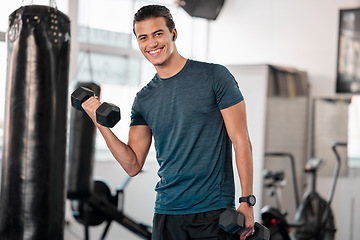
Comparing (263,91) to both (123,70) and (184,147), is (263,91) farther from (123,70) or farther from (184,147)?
(184,147)

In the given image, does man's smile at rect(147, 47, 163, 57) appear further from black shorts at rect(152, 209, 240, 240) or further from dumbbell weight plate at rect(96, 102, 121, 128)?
black shorts at rect(152, 209, 240, 240)

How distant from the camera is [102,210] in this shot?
3660mm

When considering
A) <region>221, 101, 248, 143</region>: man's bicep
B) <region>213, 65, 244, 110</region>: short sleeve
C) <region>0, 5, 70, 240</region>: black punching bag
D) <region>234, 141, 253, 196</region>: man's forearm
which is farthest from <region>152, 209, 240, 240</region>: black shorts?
<region>0, 5, 70, 240</region>: black punching bag

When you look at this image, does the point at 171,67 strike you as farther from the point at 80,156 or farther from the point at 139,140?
the point at 80,156

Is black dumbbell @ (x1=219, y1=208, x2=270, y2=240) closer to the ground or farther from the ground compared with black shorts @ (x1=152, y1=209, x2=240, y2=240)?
farther from the ground

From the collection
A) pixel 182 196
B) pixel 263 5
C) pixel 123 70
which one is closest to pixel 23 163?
pixel 182 196

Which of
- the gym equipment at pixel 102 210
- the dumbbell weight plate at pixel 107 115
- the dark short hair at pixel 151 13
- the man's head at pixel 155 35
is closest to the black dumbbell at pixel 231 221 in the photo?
the dumbbell weight plate at pixel 107 115

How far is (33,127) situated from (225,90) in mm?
1052

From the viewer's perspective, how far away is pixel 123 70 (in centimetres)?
513

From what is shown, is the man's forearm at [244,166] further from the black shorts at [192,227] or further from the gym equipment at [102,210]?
the gym equipment at [102,210]

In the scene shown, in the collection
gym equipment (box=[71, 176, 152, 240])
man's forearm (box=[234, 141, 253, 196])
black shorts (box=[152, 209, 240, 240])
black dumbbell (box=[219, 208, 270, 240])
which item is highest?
man's forearm (box=[234, 141, 253, 196])

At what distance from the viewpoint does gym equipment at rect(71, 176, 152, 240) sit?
3.64 metres

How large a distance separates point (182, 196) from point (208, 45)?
4371 mm

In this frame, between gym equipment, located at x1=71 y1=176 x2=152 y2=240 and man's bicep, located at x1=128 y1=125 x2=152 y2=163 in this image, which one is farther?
gym equipment, located at x1=71 y1=176 x2=152 y2=240
